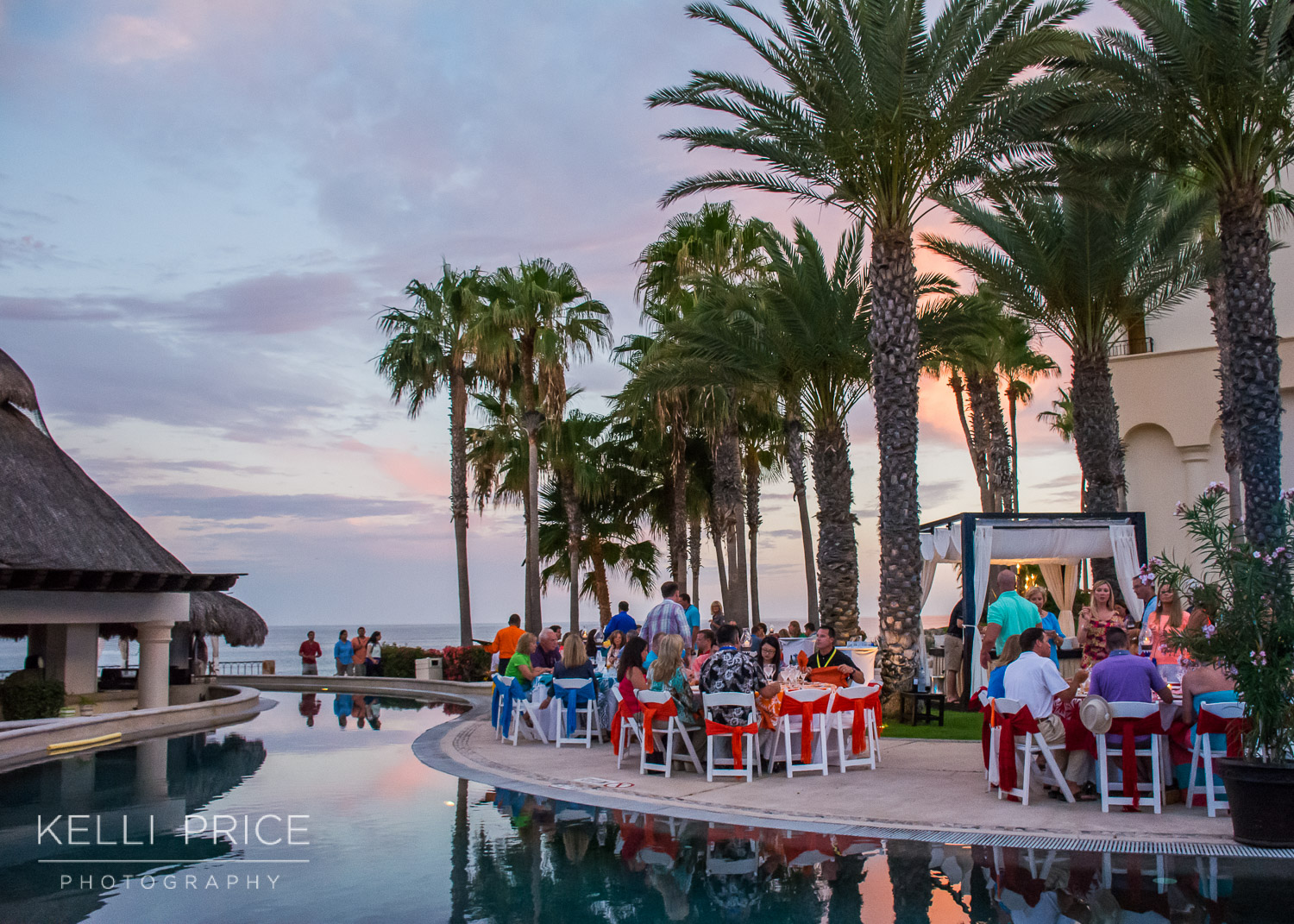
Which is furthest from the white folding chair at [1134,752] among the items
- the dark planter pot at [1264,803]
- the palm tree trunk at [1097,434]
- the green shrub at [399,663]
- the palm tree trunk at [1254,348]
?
the green shrub at [399,663]

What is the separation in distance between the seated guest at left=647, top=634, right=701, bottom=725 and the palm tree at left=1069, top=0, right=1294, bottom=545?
806 cm

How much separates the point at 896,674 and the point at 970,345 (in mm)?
8679

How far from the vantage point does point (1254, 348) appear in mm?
Answer: 13086

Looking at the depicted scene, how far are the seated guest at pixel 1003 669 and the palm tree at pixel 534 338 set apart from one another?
759 inches

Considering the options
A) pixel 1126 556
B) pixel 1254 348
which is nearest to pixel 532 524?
pixel 1126 556

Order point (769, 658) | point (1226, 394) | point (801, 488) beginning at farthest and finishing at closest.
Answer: point (801, 488) < point (1226, 394) < point (769, 658)

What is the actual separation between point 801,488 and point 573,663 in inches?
579

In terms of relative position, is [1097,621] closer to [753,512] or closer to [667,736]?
[667,736]

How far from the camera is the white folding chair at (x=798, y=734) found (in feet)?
33.8

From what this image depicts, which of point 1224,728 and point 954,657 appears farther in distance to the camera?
point 954,657

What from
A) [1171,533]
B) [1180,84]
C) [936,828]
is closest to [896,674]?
[936,828]

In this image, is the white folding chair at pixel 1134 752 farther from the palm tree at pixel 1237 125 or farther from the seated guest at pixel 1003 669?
the palm tree at pixel 1237 125

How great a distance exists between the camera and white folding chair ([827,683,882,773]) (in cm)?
1055

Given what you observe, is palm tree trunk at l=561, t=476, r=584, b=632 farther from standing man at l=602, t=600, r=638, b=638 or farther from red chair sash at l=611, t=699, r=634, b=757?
red chair sash at l=611, t=699, r=634, b=757
